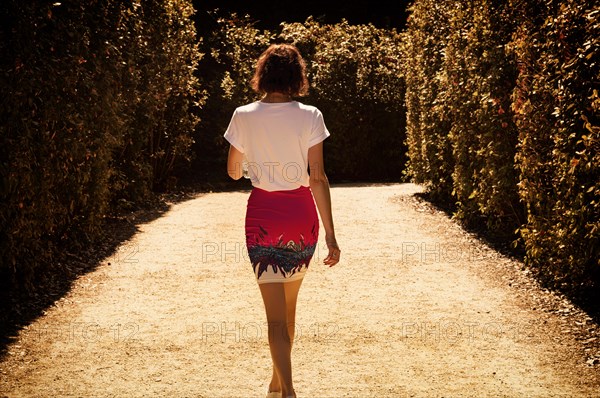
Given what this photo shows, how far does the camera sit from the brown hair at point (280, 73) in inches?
177

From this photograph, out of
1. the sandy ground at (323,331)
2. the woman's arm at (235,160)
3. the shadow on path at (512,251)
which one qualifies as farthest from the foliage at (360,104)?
the woman's arm at (235,160)

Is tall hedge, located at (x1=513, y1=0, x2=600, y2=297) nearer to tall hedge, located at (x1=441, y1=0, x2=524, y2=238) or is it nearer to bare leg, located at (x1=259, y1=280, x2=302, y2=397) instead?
tall hedge, located at (x1=441, y1=0, x2=524, y2=238)

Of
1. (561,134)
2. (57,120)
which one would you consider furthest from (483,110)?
(57,120)

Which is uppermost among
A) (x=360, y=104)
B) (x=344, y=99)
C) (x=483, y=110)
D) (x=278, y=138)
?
(x=278, y=138)

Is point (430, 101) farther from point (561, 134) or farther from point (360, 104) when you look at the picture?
point (561, 134)

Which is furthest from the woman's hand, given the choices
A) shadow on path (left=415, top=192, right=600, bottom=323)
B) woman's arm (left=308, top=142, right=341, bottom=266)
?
shadow on path (left=415, top=192, right=600, bottom=323)

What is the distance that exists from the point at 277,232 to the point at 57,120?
4076 mm

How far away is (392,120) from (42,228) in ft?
40.7

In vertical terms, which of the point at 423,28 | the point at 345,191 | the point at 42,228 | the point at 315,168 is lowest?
the point at 345,191

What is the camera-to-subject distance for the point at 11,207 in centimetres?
685

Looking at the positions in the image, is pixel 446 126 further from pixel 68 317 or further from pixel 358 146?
pixel 68 317

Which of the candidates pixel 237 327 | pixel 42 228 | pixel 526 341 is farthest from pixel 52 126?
pixel 526 341

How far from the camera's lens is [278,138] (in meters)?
4.46

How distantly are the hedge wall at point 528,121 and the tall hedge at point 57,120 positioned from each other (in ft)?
14.4
